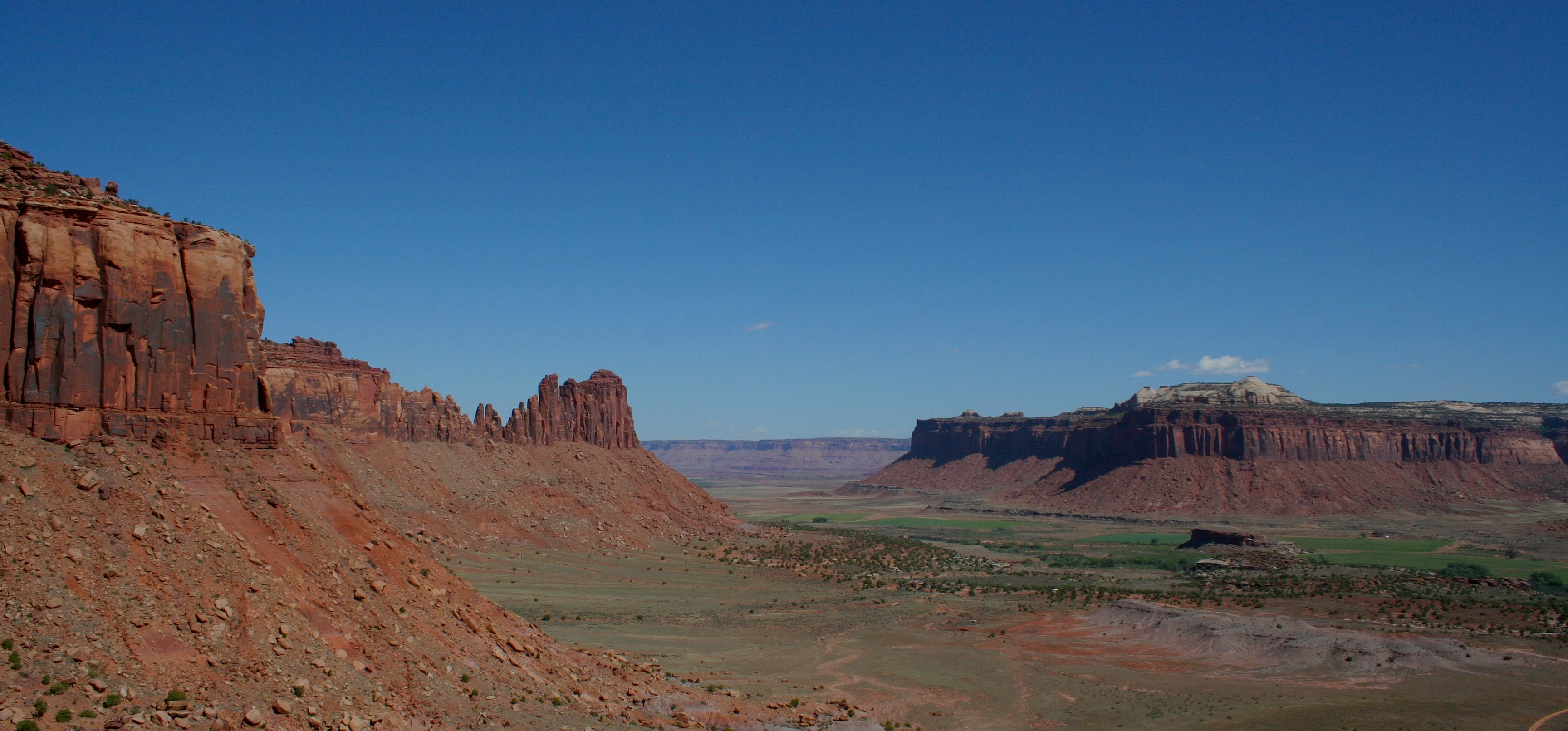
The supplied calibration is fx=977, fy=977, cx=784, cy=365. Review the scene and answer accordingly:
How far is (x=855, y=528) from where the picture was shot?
120875 millimetres

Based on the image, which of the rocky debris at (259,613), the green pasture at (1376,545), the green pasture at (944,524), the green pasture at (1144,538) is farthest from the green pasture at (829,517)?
the rocky debris at (259,613)

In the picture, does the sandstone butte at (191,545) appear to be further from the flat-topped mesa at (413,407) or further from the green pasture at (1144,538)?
the green pasture at (1144,538)

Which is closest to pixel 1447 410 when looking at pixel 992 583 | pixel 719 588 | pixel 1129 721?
pixel 992 583

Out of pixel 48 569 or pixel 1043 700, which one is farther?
pixel 1043 700

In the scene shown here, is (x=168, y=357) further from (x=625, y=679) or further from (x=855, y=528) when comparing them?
(x=855, y=528)

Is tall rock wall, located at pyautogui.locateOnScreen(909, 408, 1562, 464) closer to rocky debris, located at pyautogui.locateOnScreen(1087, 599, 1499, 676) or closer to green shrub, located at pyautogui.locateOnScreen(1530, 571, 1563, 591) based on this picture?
green shrub, located at pyautogui.locateOnScreen(1530, 571, 1563, 591)

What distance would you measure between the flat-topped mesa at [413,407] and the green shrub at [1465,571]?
2721 inches

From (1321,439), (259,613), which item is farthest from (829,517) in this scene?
(259,613)

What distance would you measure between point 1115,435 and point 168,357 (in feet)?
515

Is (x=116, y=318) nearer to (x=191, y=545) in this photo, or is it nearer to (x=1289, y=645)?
(x=191, y=545)

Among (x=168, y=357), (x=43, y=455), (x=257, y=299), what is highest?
(x=257, y=299)

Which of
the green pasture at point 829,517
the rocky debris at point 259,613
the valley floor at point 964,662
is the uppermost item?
the rocky debris at point 259,613

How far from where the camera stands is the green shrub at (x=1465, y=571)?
73.8 metres

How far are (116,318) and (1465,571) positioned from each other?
296 ft
